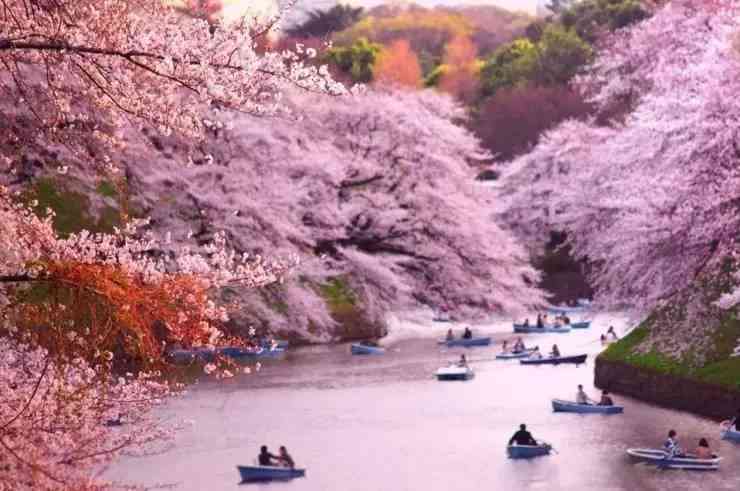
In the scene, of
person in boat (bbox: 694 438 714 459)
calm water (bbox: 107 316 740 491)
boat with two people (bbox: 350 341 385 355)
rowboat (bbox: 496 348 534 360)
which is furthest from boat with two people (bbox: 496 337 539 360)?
person in boat (bbox: 694 438 714 459)

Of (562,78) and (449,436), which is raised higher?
(562,78)

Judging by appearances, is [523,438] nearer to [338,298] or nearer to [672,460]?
[672,460]

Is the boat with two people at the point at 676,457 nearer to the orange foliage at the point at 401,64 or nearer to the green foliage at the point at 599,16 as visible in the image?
the green foliage at the point at 599,16

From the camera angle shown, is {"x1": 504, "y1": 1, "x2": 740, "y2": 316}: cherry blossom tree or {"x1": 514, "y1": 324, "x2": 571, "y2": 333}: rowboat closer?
{"x1": 504, "y1": 1, "x2": 740, "y2": 316}: cherry blossom tree

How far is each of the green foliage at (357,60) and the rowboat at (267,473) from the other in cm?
7522

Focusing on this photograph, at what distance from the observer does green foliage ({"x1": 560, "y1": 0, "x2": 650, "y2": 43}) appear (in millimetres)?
96688

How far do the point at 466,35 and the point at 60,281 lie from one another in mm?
147969

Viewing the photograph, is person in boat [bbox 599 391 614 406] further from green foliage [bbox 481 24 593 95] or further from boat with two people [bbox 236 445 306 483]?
green foliage [bbox 481 24 593 95]

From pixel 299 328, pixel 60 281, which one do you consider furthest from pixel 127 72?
pixel 299 328

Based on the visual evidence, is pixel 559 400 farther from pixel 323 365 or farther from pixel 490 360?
pixel 490 360

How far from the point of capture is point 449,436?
1519 inches

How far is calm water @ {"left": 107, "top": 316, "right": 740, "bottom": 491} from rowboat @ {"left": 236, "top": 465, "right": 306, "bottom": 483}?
193mm

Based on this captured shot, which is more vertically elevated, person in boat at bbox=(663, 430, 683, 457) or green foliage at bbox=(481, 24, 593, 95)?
green foliage at bbox=(481, 24, 593, 95)

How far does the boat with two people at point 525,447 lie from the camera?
3525 centimetres
